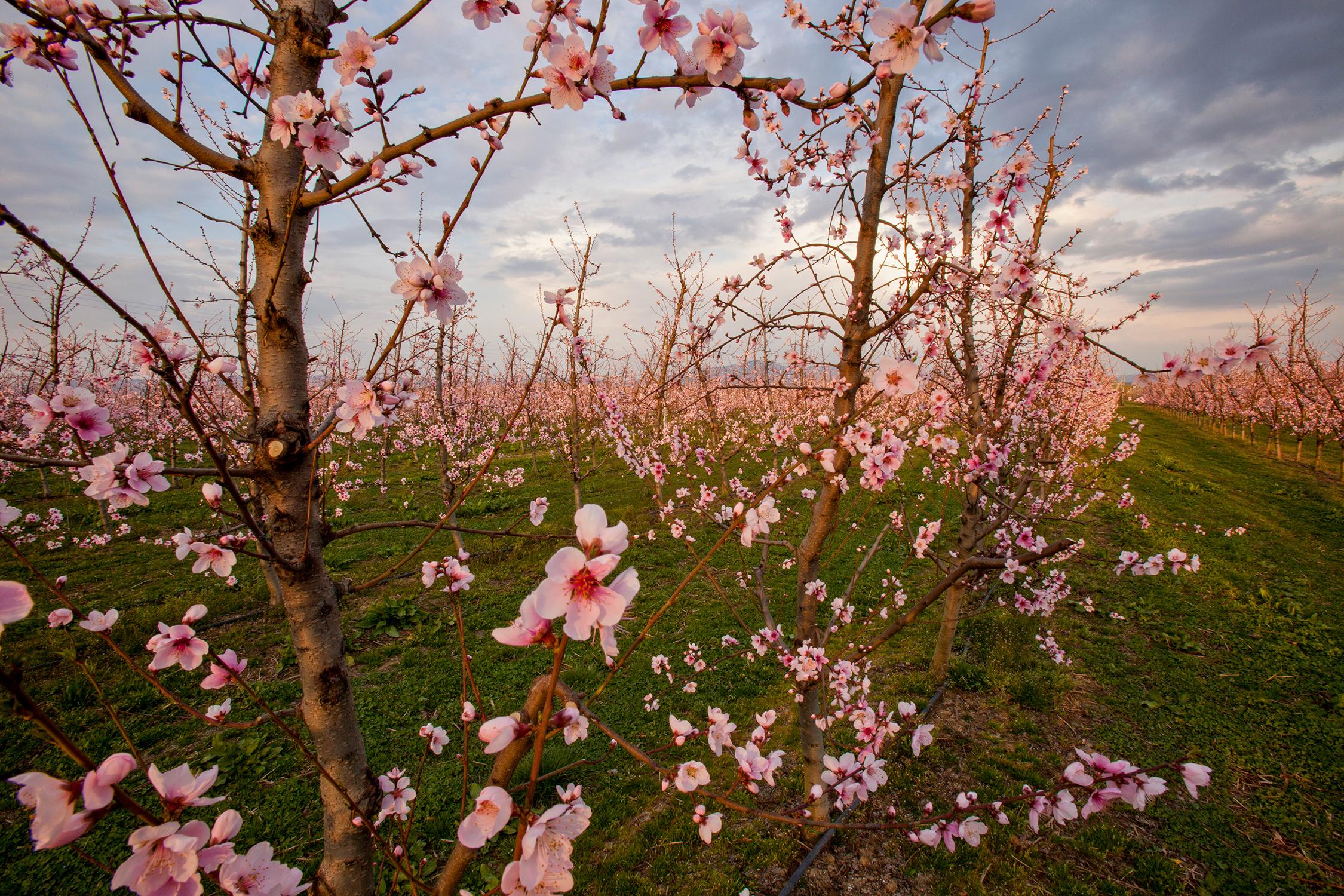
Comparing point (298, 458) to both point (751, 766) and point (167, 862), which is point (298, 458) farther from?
point (751, 766)

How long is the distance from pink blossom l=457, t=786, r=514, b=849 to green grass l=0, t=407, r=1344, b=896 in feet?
0.91

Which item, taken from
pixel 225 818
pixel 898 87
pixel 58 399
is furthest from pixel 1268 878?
pixel 58 399

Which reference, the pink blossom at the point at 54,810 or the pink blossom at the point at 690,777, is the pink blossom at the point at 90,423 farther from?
the pink blossom at the point at 690,777

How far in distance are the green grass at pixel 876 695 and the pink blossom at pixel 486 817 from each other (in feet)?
0.91

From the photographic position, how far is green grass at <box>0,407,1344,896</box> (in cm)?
339

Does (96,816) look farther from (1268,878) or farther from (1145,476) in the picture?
(1145,476)

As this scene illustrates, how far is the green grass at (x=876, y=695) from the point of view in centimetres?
339

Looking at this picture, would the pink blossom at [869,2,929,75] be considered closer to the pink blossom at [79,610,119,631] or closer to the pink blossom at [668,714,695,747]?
the pink blossom at [668,714,695,747]

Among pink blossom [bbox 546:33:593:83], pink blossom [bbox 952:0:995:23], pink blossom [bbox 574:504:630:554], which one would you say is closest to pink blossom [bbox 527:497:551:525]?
pink blossom [bbox 574:504:630:554]

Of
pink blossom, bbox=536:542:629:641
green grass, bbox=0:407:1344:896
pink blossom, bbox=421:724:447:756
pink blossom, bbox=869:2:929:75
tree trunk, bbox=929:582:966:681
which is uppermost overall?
pink blossom, bbox=869:2:929:75

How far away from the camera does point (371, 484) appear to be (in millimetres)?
13688

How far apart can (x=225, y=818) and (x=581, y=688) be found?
14.9ft

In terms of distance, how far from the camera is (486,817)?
0.99m

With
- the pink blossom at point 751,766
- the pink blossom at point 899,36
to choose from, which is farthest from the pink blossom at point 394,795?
the pink blossom at point 899,36
